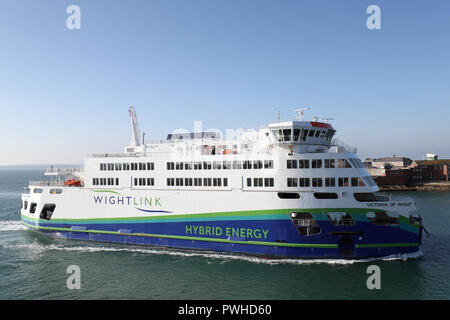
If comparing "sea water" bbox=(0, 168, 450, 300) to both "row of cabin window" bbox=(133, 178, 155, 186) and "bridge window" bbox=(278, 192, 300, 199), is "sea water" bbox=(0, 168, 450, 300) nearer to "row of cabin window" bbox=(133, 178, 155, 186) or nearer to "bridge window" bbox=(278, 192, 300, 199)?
"bridge window" bbox=(278, 192, 300, 199)

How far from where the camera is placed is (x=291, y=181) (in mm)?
19078

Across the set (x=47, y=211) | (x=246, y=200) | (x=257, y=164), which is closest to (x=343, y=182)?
(x=257, y=164)

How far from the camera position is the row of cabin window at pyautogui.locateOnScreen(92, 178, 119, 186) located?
23.8m

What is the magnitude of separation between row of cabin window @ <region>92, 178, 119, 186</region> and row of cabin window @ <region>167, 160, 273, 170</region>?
5.05 metres

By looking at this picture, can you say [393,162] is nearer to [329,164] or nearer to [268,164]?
[329,164]

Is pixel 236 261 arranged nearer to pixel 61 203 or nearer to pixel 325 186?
pixel 325 186

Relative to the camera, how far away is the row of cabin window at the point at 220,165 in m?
19.8

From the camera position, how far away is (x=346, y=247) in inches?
728

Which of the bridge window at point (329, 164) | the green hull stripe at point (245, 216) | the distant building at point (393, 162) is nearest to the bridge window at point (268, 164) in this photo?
the green hull stripe at point (245, 216)

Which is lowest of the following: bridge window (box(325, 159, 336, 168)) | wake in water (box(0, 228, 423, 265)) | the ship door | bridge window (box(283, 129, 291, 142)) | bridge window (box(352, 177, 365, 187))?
wake in water (box(0, 228, 423, 265))

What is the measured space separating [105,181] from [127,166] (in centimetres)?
250

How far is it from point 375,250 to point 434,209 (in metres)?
28.9

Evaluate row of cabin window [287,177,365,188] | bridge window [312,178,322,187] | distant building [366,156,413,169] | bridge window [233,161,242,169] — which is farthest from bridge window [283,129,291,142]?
distant building [366,156,413,169]
